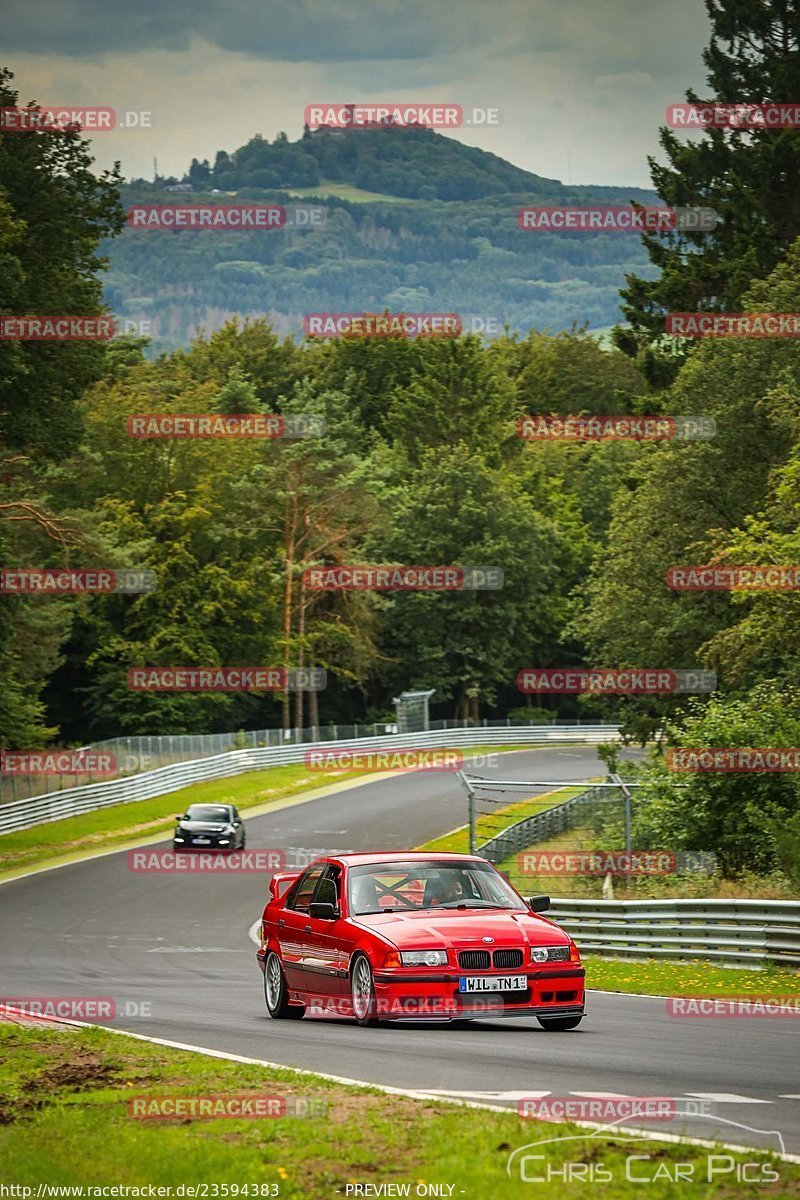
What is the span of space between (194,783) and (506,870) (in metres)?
36.7

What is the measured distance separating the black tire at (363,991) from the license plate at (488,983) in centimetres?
78

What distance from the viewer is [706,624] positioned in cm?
4519

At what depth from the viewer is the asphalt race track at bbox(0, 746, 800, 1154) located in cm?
1009

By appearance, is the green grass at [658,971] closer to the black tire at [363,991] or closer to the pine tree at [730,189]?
the black tire at [363,991]

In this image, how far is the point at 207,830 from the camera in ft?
153

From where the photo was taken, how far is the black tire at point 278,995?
51.9 feet

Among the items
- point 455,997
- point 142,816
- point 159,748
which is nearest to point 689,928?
point 455,997

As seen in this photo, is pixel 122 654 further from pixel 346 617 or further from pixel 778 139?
pixel 778 139

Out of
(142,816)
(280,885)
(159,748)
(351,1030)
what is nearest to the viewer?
(351,1030)

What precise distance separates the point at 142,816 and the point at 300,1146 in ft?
161

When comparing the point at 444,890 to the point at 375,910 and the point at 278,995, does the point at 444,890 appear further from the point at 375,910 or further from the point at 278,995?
the point at 278,995

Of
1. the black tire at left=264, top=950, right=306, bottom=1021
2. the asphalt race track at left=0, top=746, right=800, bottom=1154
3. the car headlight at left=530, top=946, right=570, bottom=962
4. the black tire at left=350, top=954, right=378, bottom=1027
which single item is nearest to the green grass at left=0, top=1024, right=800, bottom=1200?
the asphalt race track at left=0, top=746, right=800, bottom=1154

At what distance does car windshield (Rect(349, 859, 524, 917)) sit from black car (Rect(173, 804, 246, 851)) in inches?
1268

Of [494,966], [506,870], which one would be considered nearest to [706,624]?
[506,870]
